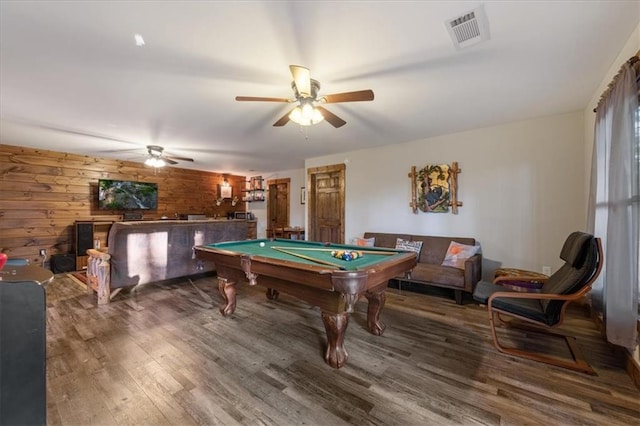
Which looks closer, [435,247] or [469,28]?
[469,28]

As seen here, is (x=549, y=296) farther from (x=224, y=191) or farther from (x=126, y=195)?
(x=224, y=191)

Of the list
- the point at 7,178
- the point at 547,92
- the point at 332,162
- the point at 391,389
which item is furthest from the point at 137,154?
the point at 547,92

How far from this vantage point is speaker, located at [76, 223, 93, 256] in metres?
5.31

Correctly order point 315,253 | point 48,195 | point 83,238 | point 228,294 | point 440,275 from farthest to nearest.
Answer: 1. point 83,238
2. point 48,195
3. point 440,275
4. point 228,294
5. point 315,253

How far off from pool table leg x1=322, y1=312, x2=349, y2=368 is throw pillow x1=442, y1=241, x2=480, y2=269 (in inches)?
92.8

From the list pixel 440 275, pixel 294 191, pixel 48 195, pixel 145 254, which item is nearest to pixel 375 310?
pixel 440 275

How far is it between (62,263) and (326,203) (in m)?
5.52

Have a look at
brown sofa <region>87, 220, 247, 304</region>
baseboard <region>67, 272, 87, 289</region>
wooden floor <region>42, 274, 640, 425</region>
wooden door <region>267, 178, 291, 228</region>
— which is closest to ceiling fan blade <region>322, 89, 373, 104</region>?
wooden floor <region>42, 274, 640, 425</region>

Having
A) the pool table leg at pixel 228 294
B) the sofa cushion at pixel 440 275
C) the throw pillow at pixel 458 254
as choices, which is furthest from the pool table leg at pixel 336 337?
the throw pillow at pixel 458 254

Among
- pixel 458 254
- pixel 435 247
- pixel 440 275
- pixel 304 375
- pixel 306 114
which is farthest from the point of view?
pixel 435 247

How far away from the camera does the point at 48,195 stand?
17.2 feet

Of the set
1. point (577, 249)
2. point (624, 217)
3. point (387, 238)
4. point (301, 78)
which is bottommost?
point (387, 238)

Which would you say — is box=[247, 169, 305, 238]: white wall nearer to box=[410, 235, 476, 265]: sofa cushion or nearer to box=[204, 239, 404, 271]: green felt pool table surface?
box=[204, 239, 404, 271]: green felt pool table surface

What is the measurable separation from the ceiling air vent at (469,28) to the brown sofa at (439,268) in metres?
2.17
